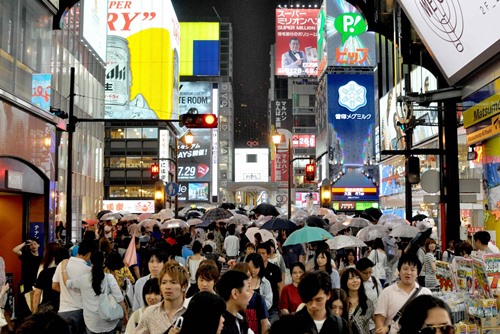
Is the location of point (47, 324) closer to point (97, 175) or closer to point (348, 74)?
point (97, 175)

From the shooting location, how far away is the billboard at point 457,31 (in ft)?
34.8

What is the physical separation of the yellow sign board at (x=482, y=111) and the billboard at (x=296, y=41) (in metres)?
91.6

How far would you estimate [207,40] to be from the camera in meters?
110

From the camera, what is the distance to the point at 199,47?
111 meters

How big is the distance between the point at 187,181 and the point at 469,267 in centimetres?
9507

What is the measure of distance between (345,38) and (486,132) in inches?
2322

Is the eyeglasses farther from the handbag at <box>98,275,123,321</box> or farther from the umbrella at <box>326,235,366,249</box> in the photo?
the umbrella at <box>326,235,366,249</box>

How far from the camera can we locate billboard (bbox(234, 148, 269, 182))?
113750 millimetres

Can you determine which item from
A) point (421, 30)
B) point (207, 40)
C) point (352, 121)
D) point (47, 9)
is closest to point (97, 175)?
point (352, 121)

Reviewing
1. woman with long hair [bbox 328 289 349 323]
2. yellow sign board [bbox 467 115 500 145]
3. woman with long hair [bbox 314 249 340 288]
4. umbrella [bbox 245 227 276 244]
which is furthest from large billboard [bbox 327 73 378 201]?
woman with long hair [bbox 328 289 349 323]

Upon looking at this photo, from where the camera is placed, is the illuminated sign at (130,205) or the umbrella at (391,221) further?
the illuminated sign at (130,205)

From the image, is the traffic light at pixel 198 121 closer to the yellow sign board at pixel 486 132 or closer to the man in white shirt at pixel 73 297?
the yellow sign board at pixel 486 132

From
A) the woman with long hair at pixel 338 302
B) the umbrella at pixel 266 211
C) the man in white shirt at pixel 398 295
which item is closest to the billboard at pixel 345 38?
the umbrella at pixel 266 211

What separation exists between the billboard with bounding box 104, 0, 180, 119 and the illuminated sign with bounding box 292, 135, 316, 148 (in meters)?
31.3
